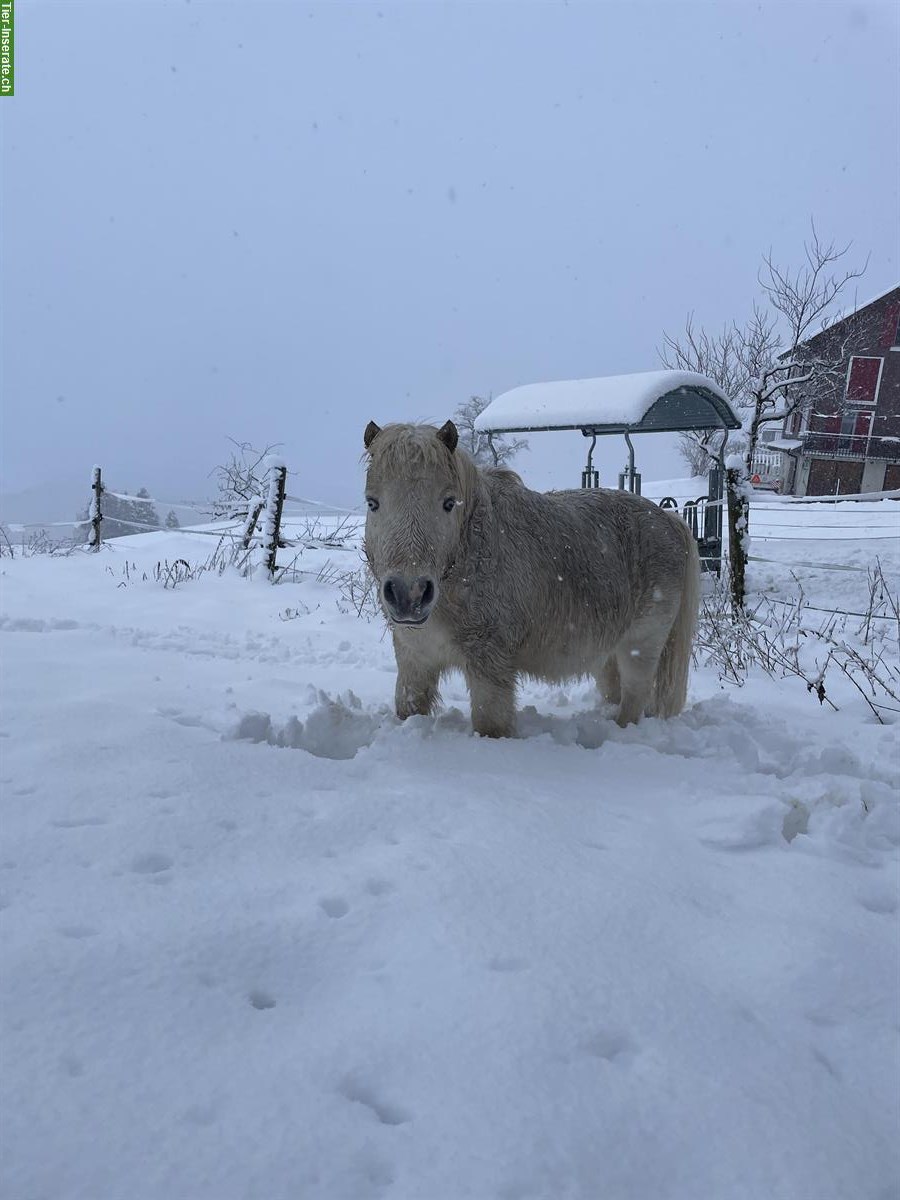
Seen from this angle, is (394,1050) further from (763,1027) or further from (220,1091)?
(763,1027)

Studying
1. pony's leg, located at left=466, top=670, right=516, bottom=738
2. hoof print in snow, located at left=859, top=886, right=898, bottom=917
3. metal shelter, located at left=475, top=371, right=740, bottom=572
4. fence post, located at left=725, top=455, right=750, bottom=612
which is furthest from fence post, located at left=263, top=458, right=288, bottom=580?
hoof print in snow, located at left=859, top=886, right=898, bottom=917

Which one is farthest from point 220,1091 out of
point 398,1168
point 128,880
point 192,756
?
point 192,756

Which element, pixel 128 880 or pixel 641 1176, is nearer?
pixel 641 1176

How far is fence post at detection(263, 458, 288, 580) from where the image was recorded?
9.33 meters

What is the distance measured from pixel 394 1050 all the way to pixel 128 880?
81 cm

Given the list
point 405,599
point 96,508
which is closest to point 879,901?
point 405,599

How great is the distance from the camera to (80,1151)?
1021mm

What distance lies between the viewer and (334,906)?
1.68 m

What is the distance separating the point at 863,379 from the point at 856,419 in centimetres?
180

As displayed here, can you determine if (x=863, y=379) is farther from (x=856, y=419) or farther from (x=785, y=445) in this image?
(x=785, y=445)

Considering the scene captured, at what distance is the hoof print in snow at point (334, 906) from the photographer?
1655 millimetres

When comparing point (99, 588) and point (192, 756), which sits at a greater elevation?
point (192, 756)

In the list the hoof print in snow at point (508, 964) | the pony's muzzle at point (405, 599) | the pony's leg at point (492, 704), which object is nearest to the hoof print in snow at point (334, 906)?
the hoof print in snow at point (508, 964)

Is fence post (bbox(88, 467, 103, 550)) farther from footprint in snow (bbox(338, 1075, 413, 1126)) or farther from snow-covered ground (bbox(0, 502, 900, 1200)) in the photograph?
footprint in snow (bbox(338, 1075, 413, 1126))
